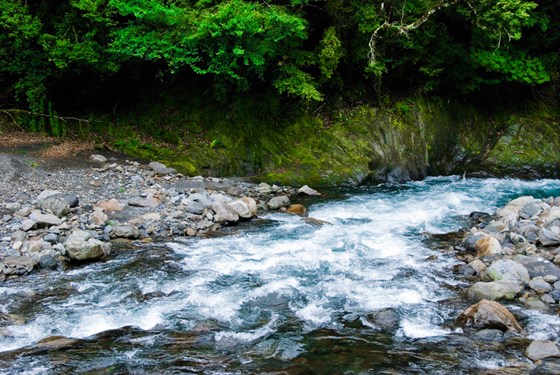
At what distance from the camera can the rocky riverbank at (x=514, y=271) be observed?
5.75 metres

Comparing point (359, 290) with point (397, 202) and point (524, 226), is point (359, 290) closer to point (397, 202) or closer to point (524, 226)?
point (524, 226)

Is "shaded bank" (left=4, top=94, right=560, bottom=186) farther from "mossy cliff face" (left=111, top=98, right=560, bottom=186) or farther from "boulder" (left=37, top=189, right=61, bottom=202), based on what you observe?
"boulder" (left=37, top=189, right=61, bottom=202)

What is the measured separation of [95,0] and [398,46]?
8921 mm

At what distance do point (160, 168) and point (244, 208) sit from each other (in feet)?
10.8

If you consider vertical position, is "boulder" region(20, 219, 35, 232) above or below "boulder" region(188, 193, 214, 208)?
above

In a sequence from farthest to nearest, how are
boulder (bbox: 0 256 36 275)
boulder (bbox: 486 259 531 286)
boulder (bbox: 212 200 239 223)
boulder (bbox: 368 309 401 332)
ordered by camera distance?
1. boulder (bbox: 212 200 239 223)
2. boulder (bbox: 0 256 36 275)
3. boulder (bbox: 486 259 531 286)
4. boulder (bbox: 368 309 401 332)

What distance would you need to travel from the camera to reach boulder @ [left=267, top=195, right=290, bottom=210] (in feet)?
37.6

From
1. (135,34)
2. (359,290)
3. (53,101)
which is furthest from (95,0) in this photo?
(359,290)

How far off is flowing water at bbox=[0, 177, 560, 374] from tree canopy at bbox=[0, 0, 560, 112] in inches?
208

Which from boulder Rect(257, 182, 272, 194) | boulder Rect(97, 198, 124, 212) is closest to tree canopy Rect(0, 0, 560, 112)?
boulder Rect(257, 182, 272, 194)

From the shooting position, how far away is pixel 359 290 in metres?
7.05

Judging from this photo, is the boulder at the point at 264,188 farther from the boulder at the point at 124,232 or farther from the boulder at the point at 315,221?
the boulder at the point at 124,232

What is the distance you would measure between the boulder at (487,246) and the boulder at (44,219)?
7.41 m

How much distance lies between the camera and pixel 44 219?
878cm
